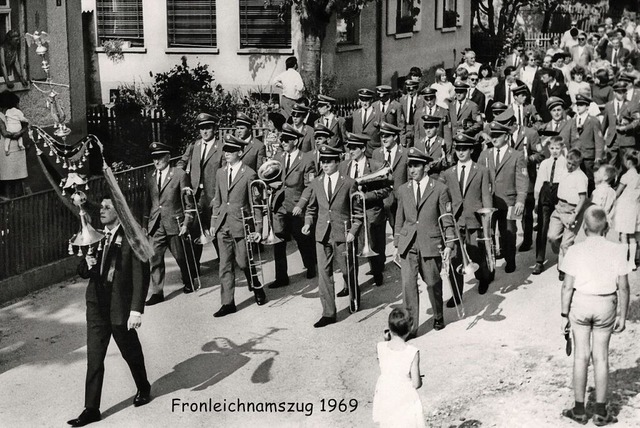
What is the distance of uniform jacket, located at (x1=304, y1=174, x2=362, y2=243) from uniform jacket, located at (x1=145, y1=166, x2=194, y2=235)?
1737 millimetres

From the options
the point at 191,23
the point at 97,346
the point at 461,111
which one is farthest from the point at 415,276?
the point at 191,23

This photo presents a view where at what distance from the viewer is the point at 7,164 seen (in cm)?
1393

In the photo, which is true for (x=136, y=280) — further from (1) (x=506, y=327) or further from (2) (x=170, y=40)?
(2) (x=170, y=40)

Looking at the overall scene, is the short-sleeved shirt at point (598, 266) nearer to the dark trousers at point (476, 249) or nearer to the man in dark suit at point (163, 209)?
the dark trousers at point (476, 249)

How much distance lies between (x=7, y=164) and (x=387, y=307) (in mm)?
6046

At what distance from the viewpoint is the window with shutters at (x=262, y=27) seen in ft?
76.0

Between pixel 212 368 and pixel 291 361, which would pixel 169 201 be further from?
pixel 291 361

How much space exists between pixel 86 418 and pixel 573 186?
640cm

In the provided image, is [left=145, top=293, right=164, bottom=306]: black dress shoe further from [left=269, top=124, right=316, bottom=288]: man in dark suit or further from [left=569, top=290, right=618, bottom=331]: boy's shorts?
[left=569, top=290, right=618, bottom=331]: boy's shorts

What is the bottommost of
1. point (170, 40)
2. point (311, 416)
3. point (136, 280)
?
point (311, 416)

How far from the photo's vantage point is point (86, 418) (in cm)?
848

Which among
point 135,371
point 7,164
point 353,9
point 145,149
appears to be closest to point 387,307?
point 135,371

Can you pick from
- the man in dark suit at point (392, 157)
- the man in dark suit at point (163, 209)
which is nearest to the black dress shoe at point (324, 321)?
the man in dark suit at point (163, 209)

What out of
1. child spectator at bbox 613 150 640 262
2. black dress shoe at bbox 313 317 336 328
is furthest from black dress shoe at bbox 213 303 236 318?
child spectator at bbox 613 150 640 262
